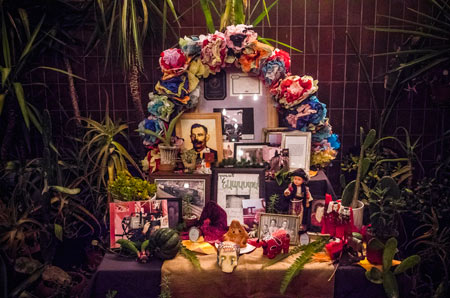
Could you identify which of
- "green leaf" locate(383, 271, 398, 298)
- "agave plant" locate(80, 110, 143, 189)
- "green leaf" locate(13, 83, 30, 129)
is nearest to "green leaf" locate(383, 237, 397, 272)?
Result: "green leaf" locate(383, 271, 398, 298)

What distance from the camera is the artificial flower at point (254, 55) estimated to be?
266cm

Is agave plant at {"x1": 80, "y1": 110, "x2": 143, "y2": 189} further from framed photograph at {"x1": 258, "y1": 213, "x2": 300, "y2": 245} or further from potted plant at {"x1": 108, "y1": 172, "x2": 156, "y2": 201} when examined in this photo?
framed photograph at {"x1": 258, "y1": 213, "x2": 300, "y2": 245}

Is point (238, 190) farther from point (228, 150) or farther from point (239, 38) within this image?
point (239, 38)

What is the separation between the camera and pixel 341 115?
145 inches

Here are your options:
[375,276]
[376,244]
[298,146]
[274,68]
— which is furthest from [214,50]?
[375,276]

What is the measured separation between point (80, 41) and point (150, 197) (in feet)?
5.52

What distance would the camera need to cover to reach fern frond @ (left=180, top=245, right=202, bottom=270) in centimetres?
219

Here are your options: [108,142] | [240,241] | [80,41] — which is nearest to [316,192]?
[240,241]

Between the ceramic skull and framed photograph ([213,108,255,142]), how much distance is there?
2.65ft

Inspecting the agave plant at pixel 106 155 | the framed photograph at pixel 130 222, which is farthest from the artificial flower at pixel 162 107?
the framed photograph at pixel 130 222

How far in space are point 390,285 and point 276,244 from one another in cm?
58

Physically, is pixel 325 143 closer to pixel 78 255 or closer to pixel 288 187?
pixel 288 187

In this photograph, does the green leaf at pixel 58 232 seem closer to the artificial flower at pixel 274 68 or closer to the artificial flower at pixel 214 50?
the artificial flower at pixel 214 50

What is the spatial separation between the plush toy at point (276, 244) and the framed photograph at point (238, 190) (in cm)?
33
